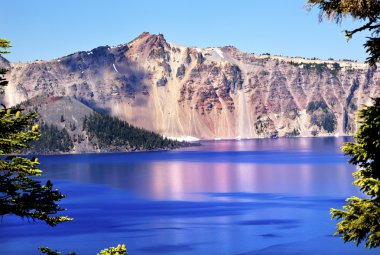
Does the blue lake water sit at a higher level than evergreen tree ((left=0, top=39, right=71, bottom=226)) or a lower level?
lower

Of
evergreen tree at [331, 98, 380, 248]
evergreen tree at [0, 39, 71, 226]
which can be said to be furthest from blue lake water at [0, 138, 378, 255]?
evergreen tree at [331, 98, 380, 248]

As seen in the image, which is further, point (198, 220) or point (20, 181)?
point (198, 220)

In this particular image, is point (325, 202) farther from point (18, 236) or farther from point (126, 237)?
point (18, 236)

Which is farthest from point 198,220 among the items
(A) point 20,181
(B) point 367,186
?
(B) point 367,186

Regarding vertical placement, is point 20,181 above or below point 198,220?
above

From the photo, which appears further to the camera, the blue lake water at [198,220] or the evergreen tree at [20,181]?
the blue lake water at [198,220]

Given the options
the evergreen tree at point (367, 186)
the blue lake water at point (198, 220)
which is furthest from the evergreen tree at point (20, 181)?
the blue lake water at point (198, 220)

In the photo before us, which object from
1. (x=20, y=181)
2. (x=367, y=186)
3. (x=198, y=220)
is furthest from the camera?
(x=198, y=220)

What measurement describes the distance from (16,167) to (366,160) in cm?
822

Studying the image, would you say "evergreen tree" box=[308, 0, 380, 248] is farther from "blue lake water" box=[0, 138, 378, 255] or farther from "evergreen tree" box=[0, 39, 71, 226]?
"blue lake water" box=[0, 138, 378, 255]

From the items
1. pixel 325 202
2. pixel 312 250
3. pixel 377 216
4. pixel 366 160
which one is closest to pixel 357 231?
pixel 377 216

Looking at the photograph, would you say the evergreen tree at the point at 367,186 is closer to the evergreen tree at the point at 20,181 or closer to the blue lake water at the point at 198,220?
the evergreen tree at the point at 20,181

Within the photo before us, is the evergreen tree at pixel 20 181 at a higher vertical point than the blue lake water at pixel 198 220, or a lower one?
higher

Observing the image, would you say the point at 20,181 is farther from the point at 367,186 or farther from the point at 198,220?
the point at 198,220
